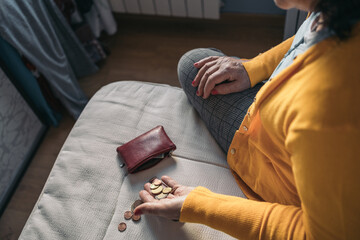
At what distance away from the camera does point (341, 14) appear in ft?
1.74

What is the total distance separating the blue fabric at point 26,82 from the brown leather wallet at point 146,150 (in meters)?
0.85

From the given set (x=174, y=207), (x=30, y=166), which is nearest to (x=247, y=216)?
(x=174, y=207)

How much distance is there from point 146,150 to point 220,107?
0.29m

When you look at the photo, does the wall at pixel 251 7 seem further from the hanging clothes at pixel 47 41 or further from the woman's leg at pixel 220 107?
the woman's leg at pixel 220 107

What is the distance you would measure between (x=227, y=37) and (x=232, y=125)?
1.37m

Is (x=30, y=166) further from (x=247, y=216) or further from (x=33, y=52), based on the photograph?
(x=247, y=216)

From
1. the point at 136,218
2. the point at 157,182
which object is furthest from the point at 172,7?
the point at 136,218

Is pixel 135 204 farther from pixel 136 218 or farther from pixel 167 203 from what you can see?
pixel 167 203

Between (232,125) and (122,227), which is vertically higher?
(232,125)

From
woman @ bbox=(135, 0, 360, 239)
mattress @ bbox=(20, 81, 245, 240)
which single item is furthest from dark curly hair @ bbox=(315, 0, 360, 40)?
mattress @ bbox=(20, 81, 245, 240)

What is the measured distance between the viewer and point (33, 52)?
4.91 ft

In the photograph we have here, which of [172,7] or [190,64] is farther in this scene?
[172,7]

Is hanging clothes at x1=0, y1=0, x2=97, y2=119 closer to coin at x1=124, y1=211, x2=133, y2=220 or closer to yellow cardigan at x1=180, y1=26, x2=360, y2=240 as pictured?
coin at x1=124, y1=211, x2=133, y2=220

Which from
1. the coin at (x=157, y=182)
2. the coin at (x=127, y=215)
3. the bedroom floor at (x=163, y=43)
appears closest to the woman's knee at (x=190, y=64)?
the coin at (x=157, y=182)
